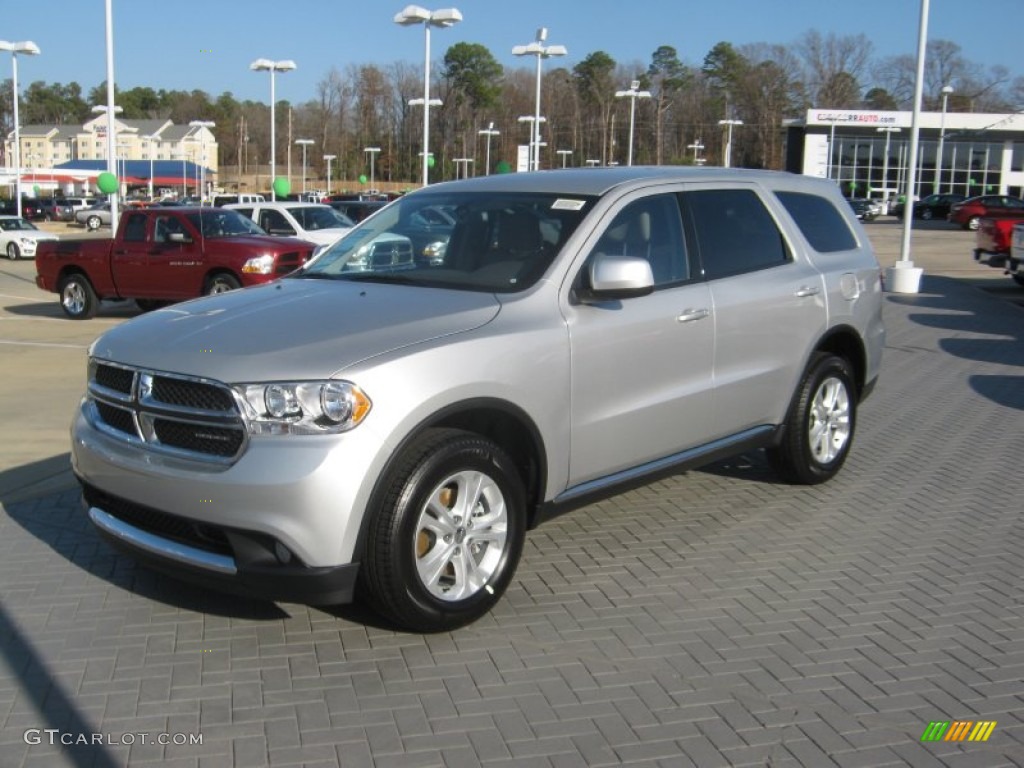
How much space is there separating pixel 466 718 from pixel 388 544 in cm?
70

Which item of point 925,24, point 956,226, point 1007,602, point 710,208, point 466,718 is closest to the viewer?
point 466,718

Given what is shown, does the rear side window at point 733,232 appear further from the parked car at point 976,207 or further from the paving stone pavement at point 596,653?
the parked car at point 976,207

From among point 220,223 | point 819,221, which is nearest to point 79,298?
point 220,223

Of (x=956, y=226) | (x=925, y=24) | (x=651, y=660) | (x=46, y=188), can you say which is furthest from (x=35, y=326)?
(x=46, y=188)

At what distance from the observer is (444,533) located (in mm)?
4148

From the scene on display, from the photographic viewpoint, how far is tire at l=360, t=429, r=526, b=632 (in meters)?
3.89

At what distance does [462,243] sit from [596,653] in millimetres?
2137

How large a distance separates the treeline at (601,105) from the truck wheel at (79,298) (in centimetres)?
6762

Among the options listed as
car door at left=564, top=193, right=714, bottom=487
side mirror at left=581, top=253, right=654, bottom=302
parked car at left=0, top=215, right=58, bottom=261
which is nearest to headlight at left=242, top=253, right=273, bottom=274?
car door at left=564, top=193, right=714, bottom=487

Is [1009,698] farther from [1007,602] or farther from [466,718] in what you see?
[466,718]

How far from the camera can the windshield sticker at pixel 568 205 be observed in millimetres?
4988

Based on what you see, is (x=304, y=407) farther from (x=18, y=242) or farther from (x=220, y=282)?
(x=18, y=242)

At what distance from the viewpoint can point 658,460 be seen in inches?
205

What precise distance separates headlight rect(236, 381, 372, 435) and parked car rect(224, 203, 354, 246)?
1523 cm
